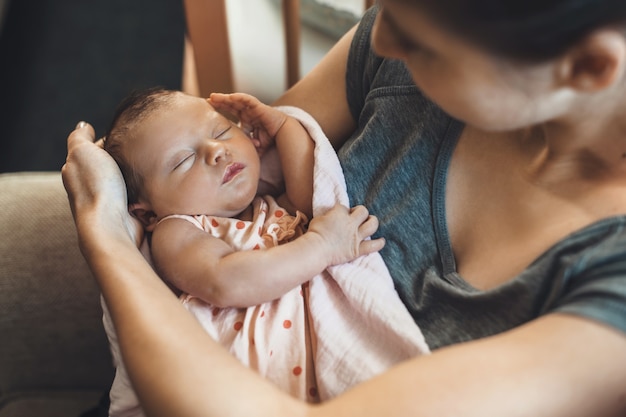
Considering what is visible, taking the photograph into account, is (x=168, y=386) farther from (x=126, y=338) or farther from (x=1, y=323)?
(x=1, y=323)

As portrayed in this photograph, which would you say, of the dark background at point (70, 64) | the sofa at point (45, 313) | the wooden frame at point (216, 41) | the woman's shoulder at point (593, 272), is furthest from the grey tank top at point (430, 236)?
the dark background at point (70, 64)

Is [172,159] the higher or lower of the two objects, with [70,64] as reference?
higher

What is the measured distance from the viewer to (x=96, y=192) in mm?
925

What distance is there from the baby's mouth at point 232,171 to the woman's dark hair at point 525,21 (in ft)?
1.50

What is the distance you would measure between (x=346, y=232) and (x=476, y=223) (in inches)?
7.1

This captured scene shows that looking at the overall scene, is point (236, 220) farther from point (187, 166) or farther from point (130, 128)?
point (130, 128)

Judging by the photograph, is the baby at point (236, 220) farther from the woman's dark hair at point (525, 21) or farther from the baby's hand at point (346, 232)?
the woman's dark hair at point (525, 21)

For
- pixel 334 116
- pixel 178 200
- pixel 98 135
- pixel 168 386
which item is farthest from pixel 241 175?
pixel 98 135

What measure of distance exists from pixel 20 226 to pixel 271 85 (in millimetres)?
871

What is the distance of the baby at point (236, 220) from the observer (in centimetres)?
84

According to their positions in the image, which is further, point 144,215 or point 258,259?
point 144,215

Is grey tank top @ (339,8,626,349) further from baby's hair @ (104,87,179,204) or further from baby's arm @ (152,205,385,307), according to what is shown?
baby's hair @ (104,87,179,204)

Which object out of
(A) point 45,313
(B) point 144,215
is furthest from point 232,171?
(A) point 45,313

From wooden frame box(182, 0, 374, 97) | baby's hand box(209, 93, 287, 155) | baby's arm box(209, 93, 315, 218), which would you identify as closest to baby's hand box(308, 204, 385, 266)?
baby's arm box(209, 93, 315, 218)
